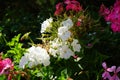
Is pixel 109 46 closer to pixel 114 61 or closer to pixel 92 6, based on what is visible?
pixel 114 61

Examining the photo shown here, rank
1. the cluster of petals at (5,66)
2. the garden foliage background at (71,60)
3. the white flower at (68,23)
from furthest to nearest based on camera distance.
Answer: the white flower at (68,23) → the garden foliage background at (71,60) → the cluster of petals at (5,66)

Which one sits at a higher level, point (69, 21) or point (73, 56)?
point (69, 21)

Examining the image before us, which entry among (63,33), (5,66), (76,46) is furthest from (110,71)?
(5,66)

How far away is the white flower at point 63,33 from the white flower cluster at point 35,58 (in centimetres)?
21

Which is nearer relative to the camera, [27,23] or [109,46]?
[109,46]

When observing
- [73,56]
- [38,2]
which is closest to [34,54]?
[73,56]

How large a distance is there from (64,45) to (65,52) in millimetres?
71

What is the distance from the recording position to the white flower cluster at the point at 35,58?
3244 mm

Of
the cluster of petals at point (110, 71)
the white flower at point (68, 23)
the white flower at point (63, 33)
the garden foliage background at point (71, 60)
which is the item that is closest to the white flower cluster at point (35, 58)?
the garden foliage background at point (71, 60)

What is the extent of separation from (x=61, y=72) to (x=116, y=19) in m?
0.86

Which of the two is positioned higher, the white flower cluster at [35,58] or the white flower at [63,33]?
the white flower at [63,33]

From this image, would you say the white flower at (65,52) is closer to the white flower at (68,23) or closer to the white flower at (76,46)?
the white flower at (76,46)

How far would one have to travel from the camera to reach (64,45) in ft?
11.2

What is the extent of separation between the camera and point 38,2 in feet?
20.2
